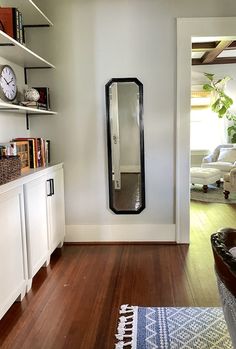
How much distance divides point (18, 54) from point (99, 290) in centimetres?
202

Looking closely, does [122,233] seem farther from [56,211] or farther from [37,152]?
[37,152]

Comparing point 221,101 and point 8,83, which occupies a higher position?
point 221,101

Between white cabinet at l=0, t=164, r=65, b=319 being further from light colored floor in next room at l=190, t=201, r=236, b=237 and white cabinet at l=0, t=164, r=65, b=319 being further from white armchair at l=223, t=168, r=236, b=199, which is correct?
white armchair at l=223, t=168, r=236, b=199

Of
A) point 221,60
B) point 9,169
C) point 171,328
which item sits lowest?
point 171,328

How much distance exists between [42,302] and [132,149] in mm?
1719

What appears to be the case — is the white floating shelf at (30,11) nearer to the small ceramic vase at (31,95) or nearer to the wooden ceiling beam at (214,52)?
the small ceramic vase at (31,95)

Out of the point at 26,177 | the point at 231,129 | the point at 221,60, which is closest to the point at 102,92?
the point at 26,177

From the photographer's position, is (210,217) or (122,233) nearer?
(122,233)

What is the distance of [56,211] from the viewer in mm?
3098

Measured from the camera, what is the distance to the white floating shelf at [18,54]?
89.9 inches

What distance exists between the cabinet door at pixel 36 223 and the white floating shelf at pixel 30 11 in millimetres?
1422

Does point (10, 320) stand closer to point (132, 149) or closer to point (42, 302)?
point (42, 302)

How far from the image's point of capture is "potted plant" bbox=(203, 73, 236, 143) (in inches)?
263

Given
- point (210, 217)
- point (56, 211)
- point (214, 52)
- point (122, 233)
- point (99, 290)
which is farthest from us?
point (214, 52)
